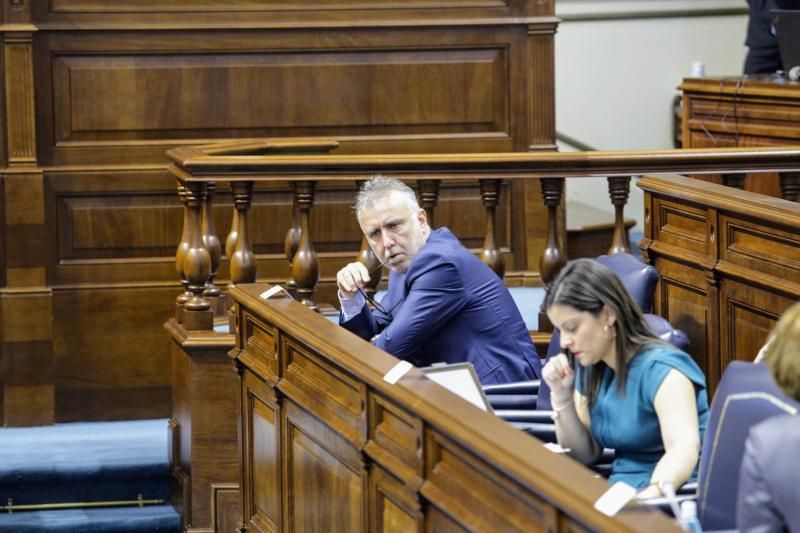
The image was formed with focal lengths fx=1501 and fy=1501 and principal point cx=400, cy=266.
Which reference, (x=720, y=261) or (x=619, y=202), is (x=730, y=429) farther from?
(x=619, y=202)

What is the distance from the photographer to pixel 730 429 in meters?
2.93

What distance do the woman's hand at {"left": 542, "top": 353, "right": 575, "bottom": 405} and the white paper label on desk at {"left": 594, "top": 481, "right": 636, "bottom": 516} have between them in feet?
3.03

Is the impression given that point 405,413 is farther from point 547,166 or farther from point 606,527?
point 547,166

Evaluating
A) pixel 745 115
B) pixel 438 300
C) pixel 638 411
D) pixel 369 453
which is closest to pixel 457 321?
pixel 438 300

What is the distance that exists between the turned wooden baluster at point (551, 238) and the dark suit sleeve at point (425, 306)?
962mm

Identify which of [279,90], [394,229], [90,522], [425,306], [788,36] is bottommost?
[90,522]

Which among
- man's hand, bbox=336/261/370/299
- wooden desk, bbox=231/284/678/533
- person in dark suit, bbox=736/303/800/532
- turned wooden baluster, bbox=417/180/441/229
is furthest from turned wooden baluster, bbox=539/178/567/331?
person in dark suit, bbox=736/303/800/532

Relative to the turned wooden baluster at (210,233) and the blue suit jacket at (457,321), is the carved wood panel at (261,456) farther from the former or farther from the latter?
the turned wooden baluster at (210,233)

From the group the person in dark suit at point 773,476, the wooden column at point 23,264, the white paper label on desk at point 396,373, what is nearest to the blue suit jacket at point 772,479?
the person in dark suit at point 773,476

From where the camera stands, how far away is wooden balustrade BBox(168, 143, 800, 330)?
5.30m

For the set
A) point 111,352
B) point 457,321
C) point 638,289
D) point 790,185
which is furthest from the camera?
point 111,352

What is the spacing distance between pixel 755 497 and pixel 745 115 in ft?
17.0

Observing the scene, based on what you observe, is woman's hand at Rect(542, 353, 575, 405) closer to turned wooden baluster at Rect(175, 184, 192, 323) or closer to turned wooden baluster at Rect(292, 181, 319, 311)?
turned wooden baluster at Rect(292, 181, 319, 311)

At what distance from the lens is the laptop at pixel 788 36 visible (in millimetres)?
7488
